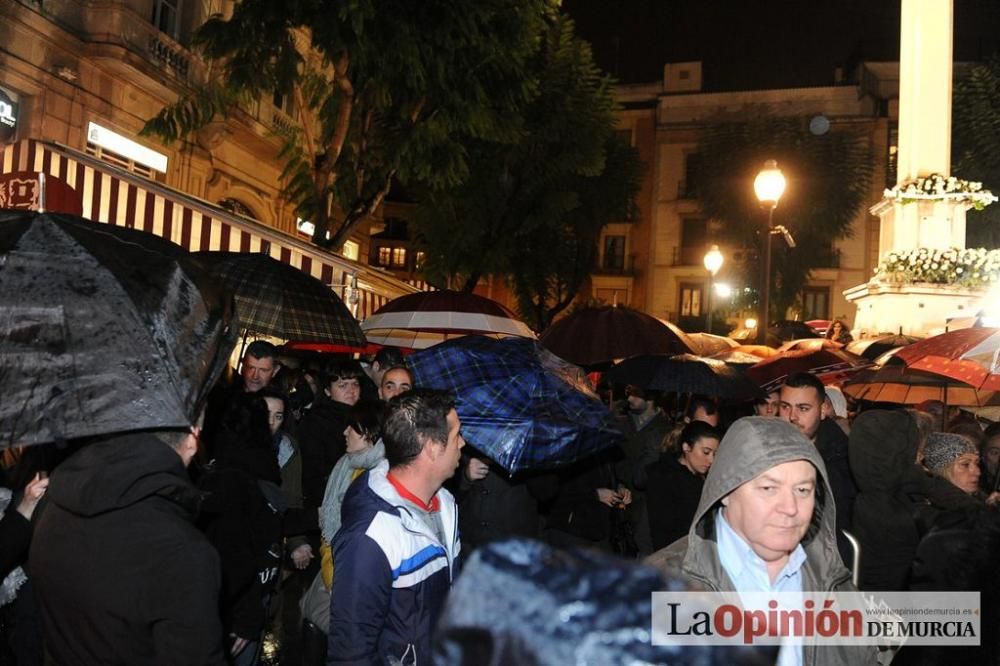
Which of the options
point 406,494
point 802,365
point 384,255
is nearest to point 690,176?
point 384,255

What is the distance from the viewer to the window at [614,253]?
1795 inches

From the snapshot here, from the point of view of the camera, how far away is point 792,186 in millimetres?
38562

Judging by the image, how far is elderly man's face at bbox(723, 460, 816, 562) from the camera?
8.71ft

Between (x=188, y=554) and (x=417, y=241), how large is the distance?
27.1m

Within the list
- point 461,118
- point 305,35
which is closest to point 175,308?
point 461,118

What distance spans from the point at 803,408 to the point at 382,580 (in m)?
3.59

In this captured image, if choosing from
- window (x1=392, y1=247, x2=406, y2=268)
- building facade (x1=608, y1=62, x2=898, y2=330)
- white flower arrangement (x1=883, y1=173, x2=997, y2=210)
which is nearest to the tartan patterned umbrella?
white flower arrangement (x1=883, y1=173, x2=997, y2=210)

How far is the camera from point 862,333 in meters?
15.3

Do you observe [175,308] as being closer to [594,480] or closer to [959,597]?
[959,597]

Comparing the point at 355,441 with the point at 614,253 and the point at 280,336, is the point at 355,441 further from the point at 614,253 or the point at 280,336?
the point at 614,253

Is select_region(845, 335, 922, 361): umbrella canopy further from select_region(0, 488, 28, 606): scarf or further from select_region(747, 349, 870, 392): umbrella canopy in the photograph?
select_region(0, 488, 28, 606): scarf

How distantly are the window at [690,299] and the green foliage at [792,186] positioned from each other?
154 inches

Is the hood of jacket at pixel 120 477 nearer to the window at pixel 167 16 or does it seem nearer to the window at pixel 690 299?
the window at pixel 167 16

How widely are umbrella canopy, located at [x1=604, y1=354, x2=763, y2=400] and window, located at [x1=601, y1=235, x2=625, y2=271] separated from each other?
37.5 meters
